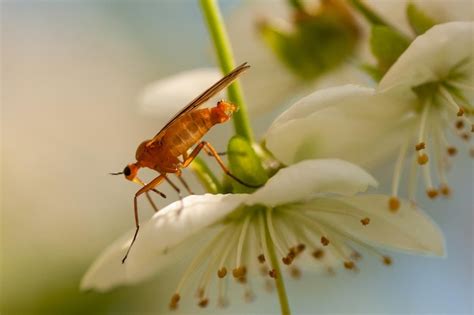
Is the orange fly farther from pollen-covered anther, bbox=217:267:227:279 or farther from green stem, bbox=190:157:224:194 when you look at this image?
pollen-covered anther, bbox=217:267:227:279

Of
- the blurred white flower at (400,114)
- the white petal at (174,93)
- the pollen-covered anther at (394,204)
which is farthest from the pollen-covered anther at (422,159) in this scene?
the white petal at (174,93)

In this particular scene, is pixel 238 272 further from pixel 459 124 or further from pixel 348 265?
pixel 459 124

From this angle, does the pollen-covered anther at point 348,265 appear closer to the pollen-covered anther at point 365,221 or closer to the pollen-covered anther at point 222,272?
the pollen-covered anther at point 365,221

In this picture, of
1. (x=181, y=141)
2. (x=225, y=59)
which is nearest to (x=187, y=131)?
(x=181, y=141)

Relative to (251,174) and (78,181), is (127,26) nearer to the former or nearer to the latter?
(78,181)

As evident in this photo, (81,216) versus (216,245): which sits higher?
(216,245)

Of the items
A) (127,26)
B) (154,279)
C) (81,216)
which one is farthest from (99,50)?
(154,279)

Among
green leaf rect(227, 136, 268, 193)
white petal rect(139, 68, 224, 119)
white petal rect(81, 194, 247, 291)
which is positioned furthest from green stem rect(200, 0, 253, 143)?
white petal rect(139, 68, 224, 119)
